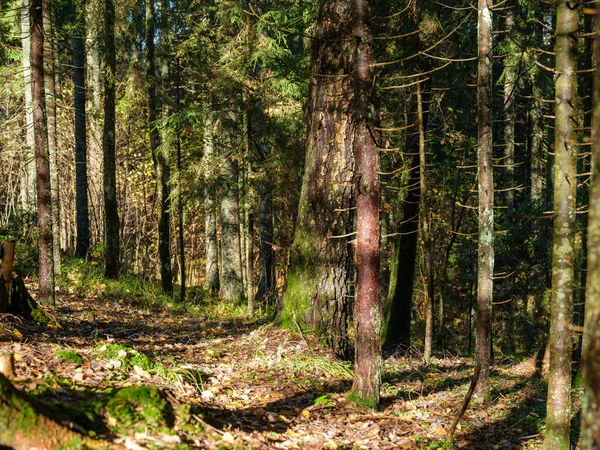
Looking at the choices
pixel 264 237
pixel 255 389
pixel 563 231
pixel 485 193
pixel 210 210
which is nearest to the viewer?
pixel 563 231

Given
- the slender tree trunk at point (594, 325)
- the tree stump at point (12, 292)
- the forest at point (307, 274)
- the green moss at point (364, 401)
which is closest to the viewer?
the slender tree trunk at point (594, 325)

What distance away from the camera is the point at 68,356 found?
6355 mm

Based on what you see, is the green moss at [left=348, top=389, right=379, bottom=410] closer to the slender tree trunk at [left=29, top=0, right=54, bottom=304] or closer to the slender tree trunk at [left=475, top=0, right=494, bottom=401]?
the slender tree trunk at [left=475, top=0, right=494, bottom=401]

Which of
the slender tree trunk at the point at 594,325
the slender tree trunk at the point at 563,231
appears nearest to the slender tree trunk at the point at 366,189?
the slender tree trunk at the point at 563,231

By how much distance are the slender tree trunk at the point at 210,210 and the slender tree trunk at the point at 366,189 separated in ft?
29.0

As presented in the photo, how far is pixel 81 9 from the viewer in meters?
14.4

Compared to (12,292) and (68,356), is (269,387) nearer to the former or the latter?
(68,356)

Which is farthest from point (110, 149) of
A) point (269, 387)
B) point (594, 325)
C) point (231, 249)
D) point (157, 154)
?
point (594, 325)

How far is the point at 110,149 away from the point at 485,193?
1014 cm

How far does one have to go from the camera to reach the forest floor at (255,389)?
4.90 meters

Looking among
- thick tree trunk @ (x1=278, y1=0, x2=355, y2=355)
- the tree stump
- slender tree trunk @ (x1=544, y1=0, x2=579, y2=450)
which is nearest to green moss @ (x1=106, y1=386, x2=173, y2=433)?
the tree stump

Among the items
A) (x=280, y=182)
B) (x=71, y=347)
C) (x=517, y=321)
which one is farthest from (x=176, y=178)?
(x=517, y=321)

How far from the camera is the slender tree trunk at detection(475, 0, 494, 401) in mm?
7988

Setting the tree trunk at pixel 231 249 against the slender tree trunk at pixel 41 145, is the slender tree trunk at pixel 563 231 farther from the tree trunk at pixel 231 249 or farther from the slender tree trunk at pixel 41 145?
the tree trunk at pixel 231 249
